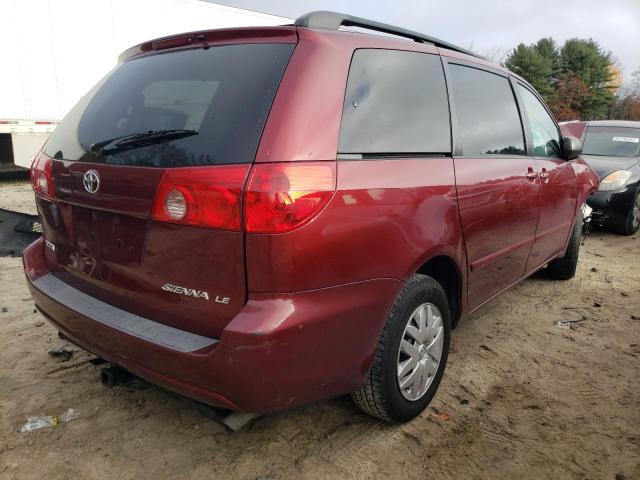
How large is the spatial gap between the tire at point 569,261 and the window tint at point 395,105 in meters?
2.68

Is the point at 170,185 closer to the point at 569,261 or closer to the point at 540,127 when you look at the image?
the point at 540,127

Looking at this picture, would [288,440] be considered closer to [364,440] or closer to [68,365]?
[364,440]

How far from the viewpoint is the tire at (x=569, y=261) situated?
4.66m

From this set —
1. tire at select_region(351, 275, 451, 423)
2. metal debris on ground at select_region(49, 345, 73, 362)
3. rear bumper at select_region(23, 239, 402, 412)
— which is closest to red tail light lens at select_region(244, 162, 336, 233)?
rear bumper at select_region(23, 239, 402, 412)

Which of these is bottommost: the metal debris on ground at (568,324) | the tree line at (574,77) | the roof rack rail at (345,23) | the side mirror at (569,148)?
the metal debris on ground at (568,324)

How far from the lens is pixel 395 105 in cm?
226

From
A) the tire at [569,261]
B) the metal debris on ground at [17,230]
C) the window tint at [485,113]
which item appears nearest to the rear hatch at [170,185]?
the window tint at [485,113]

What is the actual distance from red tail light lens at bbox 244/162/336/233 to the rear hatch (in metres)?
0.05

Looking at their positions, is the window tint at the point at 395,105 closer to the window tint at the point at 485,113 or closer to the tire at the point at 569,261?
the window tint at the point at 485,113

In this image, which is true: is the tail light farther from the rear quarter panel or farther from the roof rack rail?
the roof rack rail

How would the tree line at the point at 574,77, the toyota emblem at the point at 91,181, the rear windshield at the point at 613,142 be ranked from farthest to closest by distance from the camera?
the tree line at the point at 574,77
the rear windshield at the point at 613,142
the toyota emblem at the point at 91,181

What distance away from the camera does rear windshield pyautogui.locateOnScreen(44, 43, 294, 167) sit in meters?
1.82

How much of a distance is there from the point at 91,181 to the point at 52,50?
31.0 ft

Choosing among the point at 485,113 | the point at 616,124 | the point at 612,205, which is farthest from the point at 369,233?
the point at 616,124
